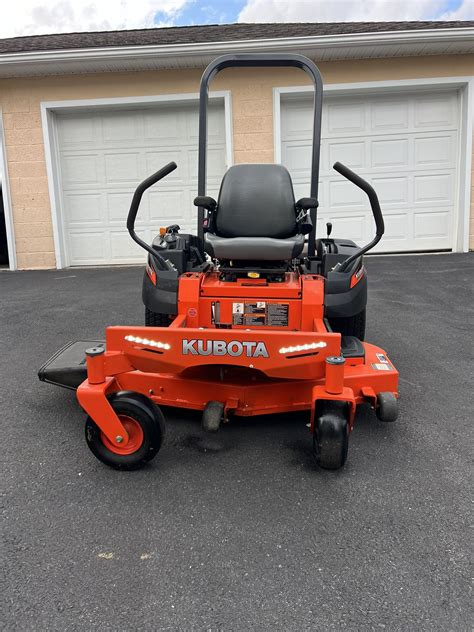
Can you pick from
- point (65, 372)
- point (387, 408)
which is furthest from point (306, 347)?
point (65, 372)

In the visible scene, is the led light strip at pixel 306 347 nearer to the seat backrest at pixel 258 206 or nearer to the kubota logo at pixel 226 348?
the kubota logo at pixel 226 348

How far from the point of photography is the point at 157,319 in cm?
345

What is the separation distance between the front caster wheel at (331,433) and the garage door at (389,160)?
694cm

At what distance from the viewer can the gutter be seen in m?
7.71

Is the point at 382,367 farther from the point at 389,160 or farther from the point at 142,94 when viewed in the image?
the point at 142,94

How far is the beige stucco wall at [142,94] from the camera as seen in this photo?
27.0 ft

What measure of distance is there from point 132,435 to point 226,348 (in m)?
0.62

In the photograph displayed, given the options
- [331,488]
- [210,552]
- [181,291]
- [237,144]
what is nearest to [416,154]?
[237,144]

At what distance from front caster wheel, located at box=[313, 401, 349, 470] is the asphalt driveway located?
0.11 metres

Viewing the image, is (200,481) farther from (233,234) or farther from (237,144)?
(237,144)

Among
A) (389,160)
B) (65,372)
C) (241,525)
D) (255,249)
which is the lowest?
(241,525)

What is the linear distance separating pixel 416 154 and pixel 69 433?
310 inches

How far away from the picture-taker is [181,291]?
10.1ft

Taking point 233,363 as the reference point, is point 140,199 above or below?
above
